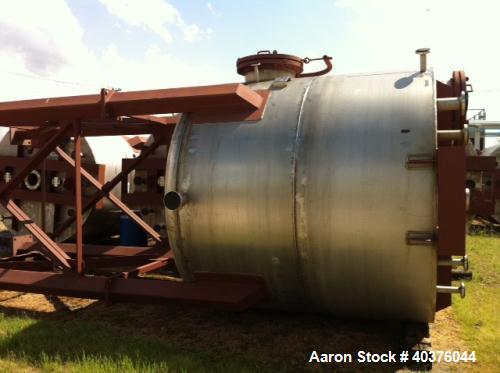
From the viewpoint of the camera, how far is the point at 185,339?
15.1ft

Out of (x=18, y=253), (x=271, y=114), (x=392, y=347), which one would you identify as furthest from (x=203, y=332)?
(x=18, y=253)

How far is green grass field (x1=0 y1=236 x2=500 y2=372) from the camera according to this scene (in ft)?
12.9

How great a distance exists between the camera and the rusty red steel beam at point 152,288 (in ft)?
14.0

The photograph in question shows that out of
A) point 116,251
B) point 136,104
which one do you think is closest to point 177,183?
point 136,104

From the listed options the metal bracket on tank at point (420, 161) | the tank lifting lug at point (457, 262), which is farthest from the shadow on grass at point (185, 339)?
the metal bracket on tank at point (420, 161)

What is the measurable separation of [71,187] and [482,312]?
273 inches

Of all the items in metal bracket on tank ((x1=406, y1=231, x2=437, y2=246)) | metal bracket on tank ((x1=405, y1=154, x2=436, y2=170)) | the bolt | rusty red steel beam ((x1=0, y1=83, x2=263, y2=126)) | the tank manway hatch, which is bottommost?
metal bracket on tank ((x1=406, y1=231, x2=437, y2=246))

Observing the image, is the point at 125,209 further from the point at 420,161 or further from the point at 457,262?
the point at 457,262

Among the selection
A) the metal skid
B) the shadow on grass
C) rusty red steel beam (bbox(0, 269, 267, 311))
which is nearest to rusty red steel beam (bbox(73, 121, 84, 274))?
the metal skid

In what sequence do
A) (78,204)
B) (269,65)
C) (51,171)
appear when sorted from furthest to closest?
(51,171), (269,65), (78,204)

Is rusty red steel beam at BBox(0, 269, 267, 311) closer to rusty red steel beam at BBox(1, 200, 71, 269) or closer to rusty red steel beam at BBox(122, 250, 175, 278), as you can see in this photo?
rusty red steel beam at BBox(1, 200, 71, 269)

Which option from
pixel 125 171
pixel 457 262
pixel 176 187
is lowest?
pixel 457 262

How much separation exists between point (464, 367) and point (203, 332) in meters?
2.56

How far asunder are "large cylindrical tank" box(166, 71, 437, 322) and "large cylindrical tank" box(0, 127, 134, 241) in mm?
4466
